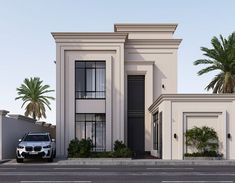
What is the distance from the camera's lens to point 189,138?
30.7 meters

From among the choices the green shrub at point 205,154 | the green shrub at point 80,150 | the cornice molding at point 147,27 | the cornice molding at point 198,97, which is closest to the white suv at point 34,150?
the green shrub at point 80,150

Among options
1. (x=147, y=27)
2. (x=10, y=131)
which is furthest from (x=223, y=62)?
(x=10, y=131)

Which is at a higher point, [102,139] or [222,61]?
[222,61]

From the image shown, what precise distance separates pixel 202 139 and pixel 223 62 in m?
16.7

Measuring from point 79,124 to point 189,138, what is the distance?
32.1 ft

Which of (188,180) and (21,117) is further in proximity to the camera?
(21,117)

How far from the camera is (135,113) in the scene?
130 feet

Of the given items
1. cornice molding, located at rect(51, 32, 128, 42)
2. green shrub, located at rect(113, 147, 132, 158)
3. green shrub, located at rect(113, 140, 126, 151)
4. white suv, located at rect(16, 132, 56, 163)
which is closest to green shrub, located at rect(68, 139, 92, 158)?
green shrub, located at rect(113, 147, 132, 158)

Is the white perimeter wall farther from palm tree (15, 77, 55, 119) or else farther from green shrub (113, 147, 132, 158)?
palm tree (15, 77, 55, 119)

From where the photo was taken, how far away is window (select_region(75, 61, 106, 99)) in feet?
122

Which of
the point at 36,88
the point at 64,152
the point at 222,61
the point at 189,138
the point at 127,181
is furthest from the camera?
the point at 36,88

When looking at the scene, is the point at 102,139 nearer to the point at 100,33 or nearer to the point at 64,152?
the point at 64,152

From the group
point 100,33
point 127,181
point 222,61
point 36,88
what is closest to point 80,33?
point 100,33

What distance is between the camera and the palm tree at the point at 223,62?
4519 cm
